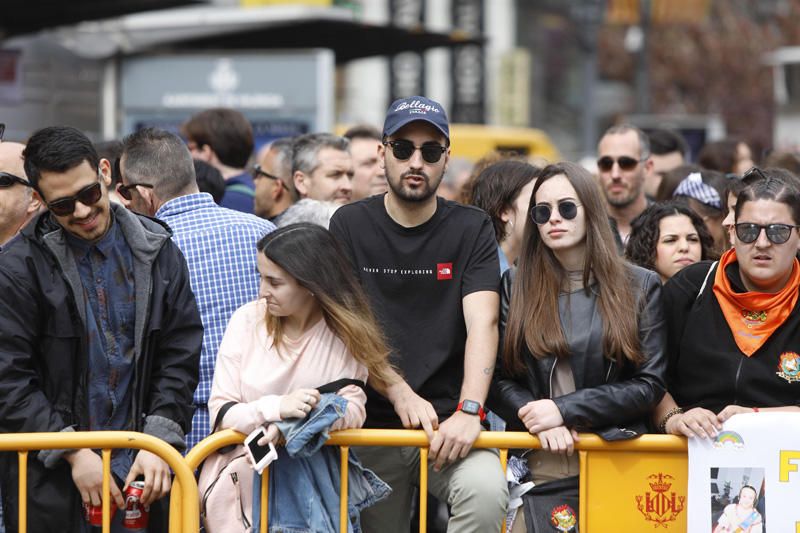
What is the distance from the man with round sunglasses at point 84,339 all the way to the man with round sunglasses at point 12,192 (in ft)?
2.98

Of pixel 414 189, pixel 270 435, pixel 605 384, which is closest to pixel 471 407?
pixel 605 384

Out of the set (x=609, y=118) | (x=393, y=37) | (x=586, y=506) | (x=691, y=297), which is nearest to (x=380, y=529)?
(x=586, y=506)

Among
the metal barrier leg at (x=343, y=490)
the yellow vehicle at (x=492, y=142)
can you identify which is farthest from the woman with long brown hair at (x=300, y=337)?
the yellow vehicle at (x=492, y=142)

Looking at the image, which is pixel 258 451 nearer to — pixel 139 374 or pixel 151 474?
pixel 151 474

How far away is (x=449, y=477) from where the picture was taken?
4832 millimetres

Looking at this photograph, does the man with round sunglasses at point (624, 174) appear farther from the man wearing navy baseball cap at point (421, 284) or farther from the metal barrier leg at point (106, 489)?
the metal barrier leg at point (106, 489)

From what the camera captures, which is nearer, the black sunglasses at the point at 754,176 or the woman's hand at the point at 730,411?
the woman's hand at the point at 730,411

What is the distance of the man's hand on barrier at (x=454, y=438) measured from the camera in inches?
185

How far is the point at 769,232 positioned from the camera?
15.9 feet

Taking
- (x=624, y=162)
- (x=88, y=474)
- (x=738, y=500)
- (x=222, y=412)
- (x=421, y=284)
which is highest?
(x=624, y=162)

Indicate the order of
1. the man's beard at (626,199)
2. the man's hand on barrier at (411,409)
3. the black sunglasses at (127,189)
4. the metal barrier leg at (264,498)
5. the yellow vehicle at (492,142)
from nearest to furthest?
the metal barrier leg at (264,498), the man's hand on barrier at (411,409), the black sunglasses at (127,189), the man's beard at (626,199), the yellow vehicle at (492,142)

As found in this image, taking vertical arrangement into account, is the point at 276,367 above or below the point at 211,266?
below

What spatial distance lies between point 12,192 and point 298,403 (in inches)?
77.0

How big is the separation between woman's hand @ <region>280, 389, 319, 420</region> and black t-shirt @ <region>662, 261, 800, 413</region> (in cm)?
154
